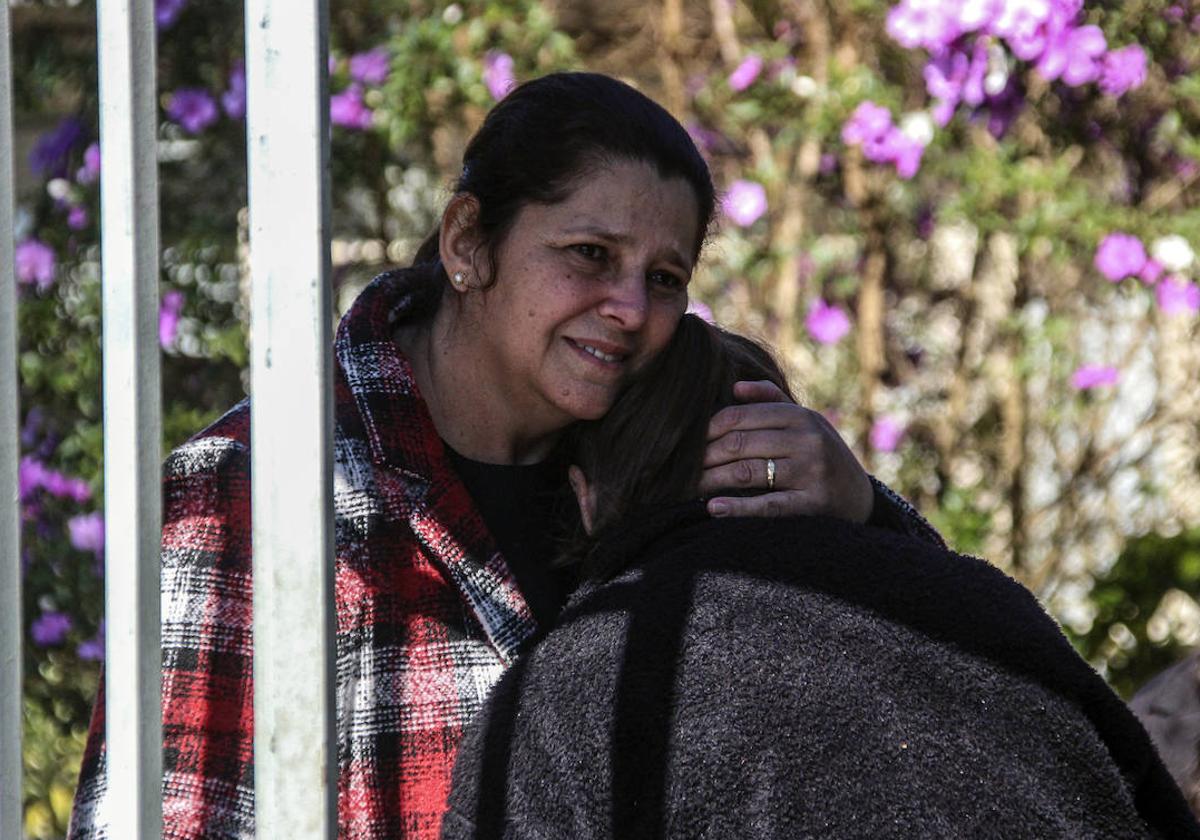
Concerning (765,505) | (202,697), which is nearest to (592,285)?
(765,505)

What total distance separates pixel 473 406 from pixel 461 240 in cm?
22

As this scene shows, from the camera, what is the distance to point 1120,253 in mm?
4051

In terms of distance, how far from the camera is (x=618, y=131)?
200cm

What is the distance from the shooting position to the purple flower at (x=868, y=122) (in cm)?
408

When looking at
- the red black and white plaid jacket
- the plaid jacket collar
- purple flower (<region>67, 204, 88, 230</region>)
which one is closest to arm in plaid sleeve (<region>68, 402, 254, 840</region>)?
the red black and white plaid jacket

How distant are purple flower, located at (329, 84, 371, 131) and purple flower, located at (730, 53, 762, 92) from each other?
96cm

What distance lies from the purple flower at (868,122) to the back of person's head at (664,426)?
215 cm

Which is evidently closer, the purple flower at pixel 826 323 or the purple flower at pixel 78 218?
the purple flower at pixel 78 218

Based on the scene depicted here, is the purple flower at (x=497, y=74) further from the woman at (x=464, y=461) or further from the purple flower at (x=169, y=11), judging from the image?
the woman at (x=464, y=461)

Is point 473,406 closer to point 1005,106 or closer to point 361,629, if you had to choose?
point 361,629

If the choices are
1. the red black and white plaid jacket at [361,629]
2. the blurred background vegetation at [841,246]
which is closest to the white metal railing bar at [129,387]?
the red black and white plaid jacket at [361,629]

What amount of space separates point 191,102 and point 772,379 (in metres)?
2.48

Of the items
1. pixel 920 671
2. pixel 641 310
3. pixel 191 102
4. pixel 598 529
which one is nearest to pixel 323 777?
pixel 920 671

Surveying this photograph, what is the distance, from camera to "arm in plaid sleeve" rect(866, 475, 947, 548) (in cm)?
198
